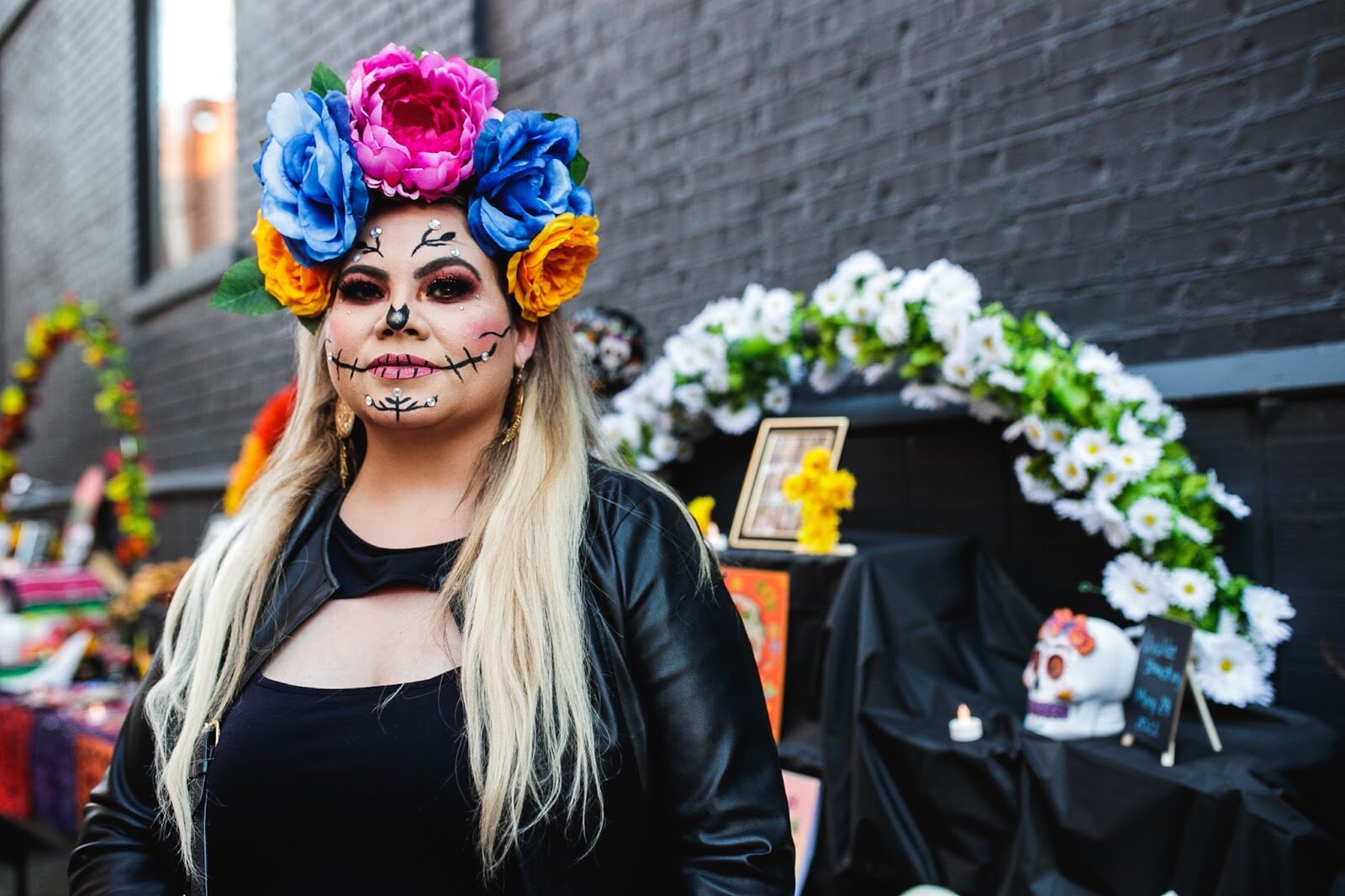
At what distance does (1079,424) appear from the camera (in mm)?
2219

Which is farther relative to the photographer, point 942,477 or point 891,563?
point 942,477

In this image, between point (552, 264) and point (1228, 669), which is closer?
point (552, 264)

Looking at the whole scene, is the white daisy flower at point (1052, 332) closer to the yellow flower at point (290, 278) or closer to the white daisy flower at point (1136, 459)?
the white daisy flower at point (1136, 459)

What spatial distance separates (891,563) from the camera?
2.40 meters

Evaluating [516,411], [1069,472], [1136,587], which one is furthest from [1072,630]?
[516,411]

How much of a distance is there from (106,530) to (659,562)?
20.1 ft

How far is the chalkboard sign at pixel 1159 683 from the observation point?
192cm

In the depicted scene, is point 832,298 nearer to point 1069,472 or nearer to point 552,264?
point 1069,472

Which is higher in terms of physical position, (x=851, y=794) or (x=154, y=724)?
(x=154, y=724)

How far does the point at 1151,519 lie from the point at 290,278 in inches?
65.1

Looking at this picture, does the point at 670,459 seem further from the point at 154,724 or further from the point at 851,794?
the point at 154,724

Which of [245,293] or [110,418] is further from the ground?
[110,418]

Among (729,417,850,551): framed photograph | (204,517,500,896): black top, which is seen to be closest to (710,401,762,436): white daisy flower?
(729,417,850,551): framed photograph

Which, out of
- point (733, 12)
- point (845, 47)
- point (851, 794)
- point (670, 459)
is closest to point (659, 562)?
point (851, 794)
